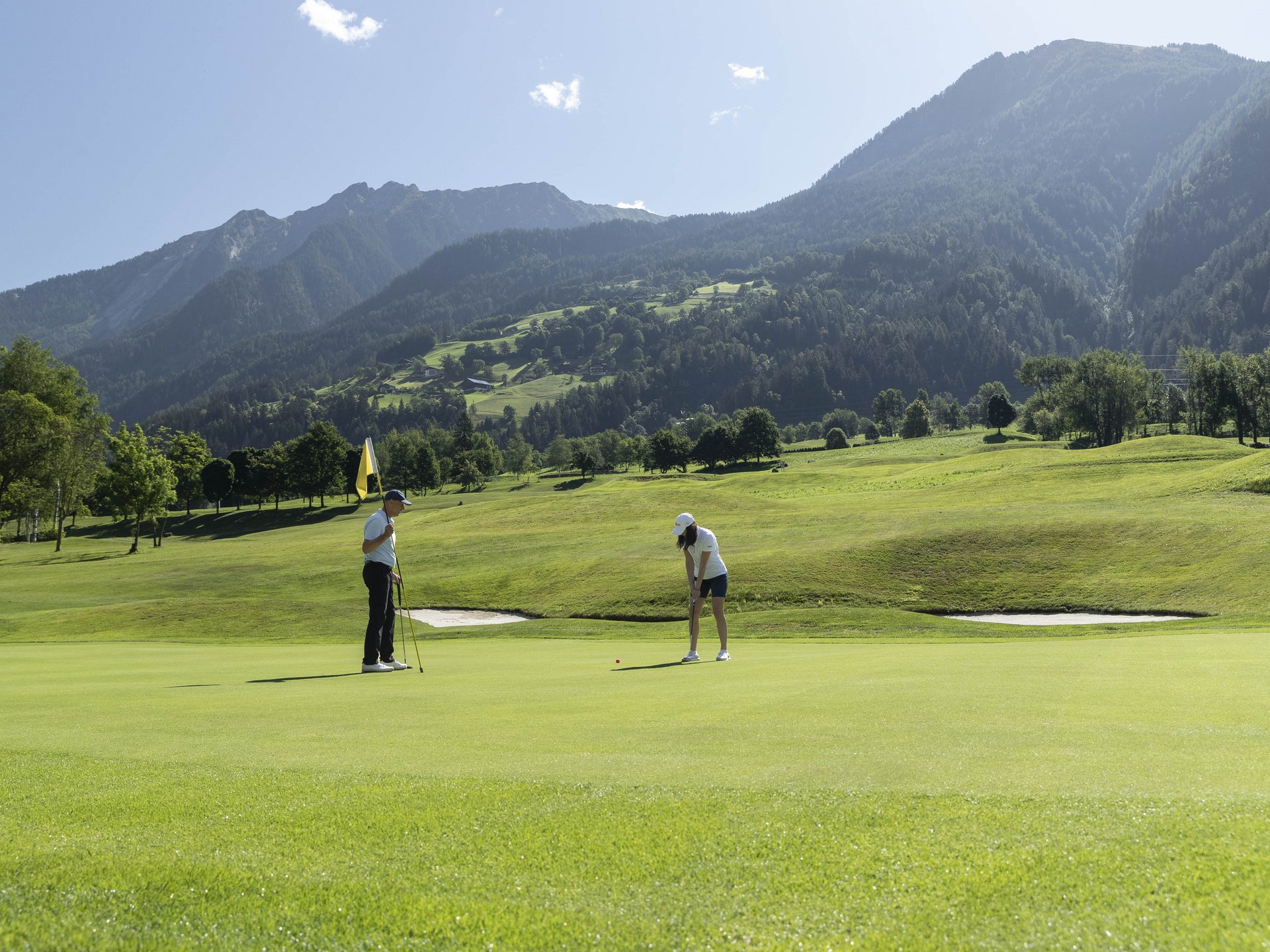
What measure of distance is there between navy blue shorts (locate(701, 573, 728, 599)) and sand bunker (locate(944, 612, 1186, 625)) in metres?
16.0

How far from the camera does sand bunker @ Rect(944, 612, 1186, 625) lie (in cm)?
3048

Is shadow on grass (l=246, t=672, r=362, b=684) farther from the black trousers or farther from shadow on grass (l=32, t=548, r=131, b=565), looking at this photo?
shadow on grass (l=32, t=548, r=131, b=565)

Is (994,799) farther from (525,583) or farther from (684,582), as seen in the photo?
(525,583)

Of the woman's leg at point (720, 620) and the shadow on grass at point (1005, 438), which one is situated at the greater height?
the shadow on grass at point (1005, 438)

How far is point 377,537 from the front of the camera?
1786 cm

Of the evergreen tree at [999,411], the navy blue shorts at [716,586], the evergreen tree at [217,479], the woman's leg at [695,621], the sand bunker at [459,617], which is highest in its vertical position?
the evergreen tree at [999,411]

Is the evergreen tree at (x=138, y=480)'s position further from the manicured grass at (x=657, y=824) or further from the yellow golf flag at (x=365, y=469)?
the manicured grass at (x=657, y=824)

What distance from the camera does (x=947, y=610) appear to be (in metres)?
34.8

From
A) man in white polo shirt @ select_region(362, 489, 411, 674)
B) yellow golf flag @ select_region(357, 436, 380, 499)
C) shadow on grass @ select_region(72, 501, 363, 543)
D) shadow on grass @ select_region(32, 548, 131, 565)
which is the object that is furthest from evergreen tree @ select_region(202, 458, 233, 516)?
man in white polo shirt @ select_region(362, 489, 411, 674)

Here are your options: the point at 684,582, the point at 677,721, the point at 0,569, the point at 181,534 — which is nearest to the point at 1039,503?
the point at 684,582

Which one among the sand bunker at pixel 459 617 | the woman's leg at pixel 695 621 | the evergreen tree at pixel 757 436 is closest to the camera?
the woman's leg at pixel 695 621

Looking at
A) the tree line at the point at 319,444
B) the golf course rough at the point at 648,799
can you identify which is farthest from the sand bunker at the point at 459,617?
the tree line at the point at 319,444

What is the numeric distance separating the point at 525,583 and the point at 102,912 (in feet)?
133

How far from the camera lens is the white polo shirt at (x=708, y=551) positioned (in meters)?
19.2
